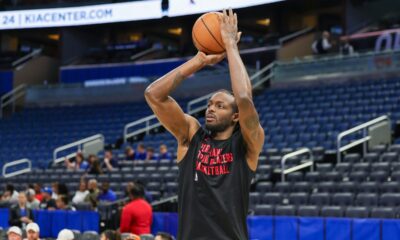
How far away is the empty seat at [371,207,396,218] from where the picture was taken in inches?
428

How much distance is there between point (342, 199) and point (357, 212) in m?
1.06

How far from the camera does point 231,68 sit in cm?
363

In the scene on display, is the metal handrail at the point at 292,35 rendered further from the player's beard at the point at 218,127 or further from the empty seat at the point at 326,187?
the player's beard at the point at 218,127

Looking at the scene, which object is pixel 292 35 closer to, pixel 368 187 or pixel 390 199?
pixel 368 187

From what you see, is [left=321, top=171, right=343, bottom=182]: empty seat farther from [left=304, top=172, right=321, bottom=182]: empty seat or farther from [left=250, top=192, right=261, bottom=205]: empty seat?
[left=250, top=192, right=261, bottom=205]: empty seat

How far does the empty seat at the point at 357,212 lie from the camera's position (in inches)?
435

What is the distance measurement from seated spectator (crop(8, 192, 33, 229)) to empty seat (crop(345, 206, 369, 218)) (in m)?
4.87

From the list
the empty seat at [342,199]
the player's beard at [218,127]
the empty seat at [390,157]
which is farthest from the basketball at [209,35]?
the empty seat at [390,157]

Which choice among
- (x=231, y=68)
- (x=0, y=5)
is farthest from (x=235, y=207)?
(x=0, y=5)

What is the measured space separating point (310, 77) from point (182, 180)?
60.7ft

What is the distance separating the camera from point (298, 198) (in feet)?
41.6

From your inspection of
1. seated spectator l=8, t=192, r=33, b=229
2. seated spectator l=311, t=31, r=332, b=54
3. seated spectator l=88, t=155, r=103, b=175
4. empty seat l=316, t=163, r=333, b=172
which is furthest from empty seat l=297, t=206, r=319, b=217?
seated spectator l=311, t=31, r=332, b=54

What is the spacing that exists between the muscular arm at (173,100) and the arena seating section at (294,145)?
301 inches

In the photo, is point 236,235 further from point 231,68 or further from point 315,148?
point 315,148
